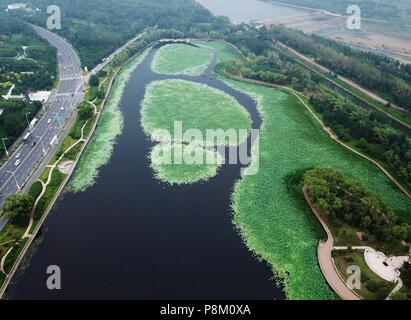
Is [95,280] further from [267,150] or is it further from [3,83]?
[3,83]

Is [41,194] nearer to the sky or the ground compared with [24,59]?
nearer to the ground

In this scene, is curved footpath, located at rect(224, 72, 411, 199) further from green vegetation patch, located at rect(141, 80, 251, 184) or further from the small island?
green vegetation patch, located at rect(141, 80, 251, 184)

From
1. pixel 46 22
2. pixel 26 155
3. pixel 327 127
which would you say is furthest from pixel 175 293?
pixel 46 22

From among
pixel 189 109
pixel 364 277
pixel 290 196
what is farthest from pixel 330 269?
pixel 189 109

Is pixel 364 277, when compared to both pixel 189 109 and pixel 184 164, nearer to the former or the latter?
pixel 184 164

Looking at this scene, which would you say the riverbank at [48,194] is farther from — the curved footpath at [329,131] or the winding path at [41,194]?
the curved footpath at [329,131]

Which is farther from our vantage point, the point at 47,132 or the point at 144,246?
the point at 47,132

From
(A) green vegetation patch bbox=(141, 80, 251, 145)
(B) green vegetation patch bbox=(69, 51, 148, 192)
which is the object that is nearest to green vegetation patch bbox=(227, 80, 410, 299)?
(A) green vegetation patch bbox=(141, 80, 251, 145)
